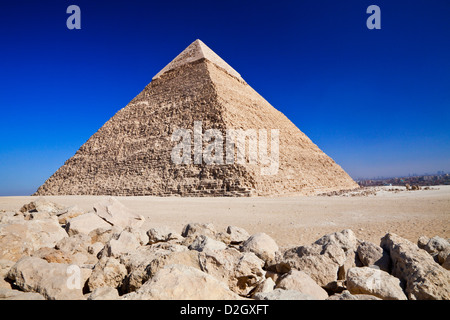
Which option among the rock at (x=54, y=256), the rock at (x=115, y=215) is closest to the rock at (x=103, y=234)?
the rock at (x=54, y=256)

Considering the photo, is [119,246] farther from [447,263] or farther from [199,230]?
[447,263]

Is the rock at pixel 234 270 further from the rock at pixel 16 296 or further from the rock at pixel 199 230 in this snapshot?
the rock at pixel 199 230

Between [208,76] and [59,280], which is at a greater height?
[208,76]

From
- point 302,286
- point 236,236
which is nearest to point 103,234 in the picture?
point 236,236

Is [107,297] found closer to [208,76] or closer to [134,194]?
[134,194]

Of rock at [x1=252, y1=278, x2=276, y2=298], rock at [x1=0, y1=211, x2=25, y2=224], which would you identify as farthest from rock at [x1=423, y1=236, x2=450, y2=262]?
rock at [x1=0, y1=211, x2=25, y2=224]

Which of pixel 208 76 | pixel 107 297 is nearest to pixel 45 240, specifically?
pixel 107 297
